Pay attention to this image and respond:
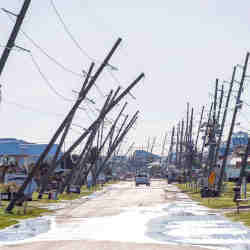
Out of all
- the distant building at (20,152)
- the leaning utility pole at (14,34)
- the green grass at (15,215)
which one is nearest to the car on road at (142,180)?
the distant building at (20,152)

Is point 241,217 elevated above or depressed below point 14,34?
below

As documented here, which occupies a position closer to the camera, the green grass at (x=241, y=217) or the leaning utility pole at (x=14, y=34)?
the leaning utility pole at (x=14, y=34)

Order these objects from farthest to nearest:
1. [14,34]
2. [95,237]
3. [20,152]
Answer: [20,152] → [14,34] → [95,237]

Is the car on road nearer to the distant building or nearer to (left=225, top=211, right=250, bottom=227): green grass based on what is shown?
the distant building

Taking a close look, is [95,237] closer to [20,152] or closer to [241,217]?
[241,217]

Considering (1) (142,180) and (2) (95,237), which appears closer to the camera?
(2) (95,237)

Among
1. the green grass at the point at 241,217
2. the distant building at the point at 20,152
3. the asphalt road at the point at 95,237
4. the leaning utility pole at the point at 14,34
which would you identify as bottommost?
the asphalt road at the point at 95,237

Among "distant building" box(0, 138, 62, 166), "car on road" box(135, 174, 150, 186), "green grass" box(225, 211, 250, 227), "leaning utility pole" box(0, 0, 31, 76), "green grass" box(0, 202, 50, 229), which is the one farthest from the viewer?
"car on road" box(135, 174, 150, 186)

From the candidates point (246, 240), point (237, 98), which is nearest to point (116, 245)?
point (246, 240)

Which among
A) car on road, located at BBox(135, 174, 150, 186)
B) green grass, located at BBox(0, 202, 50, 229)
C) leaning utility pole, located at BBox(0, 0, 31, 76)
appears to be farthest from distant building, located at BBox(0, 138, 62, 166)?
leaning utility pole, located at BBox(0, 0, 31, 76)

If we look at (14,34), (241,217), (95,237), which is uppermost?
(14,34)

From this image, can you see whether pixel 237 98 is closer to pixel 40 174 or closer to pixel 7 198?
pixel 7 198

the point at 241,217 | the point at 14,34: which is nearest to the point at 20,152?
the point at 241,217

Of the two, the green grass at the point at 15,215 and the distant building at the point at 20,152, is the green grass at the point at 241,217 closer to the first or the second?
the green grass at the point at 15,215
